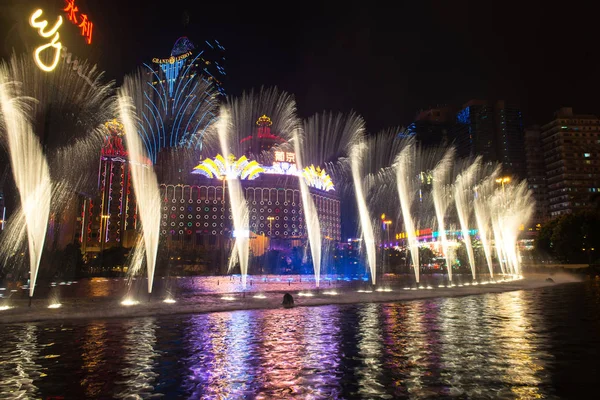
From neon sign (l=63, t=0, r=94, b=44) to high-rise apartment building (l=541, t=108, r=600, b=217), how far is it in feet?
441

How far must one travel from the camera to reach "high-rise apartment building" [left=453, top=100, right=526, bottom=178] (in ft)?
520

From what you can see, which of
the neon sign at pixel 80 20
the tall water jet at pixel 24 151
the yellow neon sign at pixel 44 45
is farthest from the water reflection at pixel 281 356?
the neon sign at pixel 80 20

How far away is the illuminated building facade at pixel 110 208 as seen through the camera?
106 meters

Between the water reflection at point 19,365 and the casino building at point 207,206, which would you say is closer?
the water reflection at point 19,365

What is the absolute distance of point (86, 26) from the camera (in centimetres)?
3344

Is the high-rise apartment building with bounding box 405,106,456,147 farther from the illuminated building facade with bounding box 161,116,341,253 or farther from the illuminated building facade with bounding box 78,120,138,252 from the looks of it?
the illuminated building facade with bounding box 78,120,138,252

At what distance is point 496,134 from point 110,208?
428 feet

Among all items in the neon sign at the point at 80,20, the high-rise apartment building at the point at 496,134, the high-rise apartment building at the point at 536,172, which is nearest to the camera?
the neon sign at the point at 80,20

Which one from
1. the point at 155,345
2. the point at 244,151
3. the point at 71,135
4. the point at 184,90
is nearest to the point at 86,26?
the point at 71,135

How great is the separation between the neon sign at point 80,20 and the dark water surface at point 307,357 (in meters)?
24.7

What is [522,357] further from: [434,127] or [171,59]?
[434,127]

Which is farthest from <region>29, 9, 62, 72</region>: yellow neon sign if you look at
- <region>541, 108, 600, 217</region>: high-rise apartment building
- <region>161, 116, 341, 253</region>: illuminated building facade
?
<region>541, 108, 600, 217</region>: high-rise apartment building

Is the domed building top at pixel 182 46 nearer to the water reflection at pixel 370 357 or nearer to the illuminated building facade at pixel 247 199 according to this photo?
the illuminated building facade at pixel 247 199

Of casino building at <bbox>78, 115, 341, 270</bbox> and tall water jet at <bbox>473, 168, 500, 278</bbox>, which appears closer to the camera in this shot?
tall water jet at <bbox>473, 168, 500, 278</bbox>
